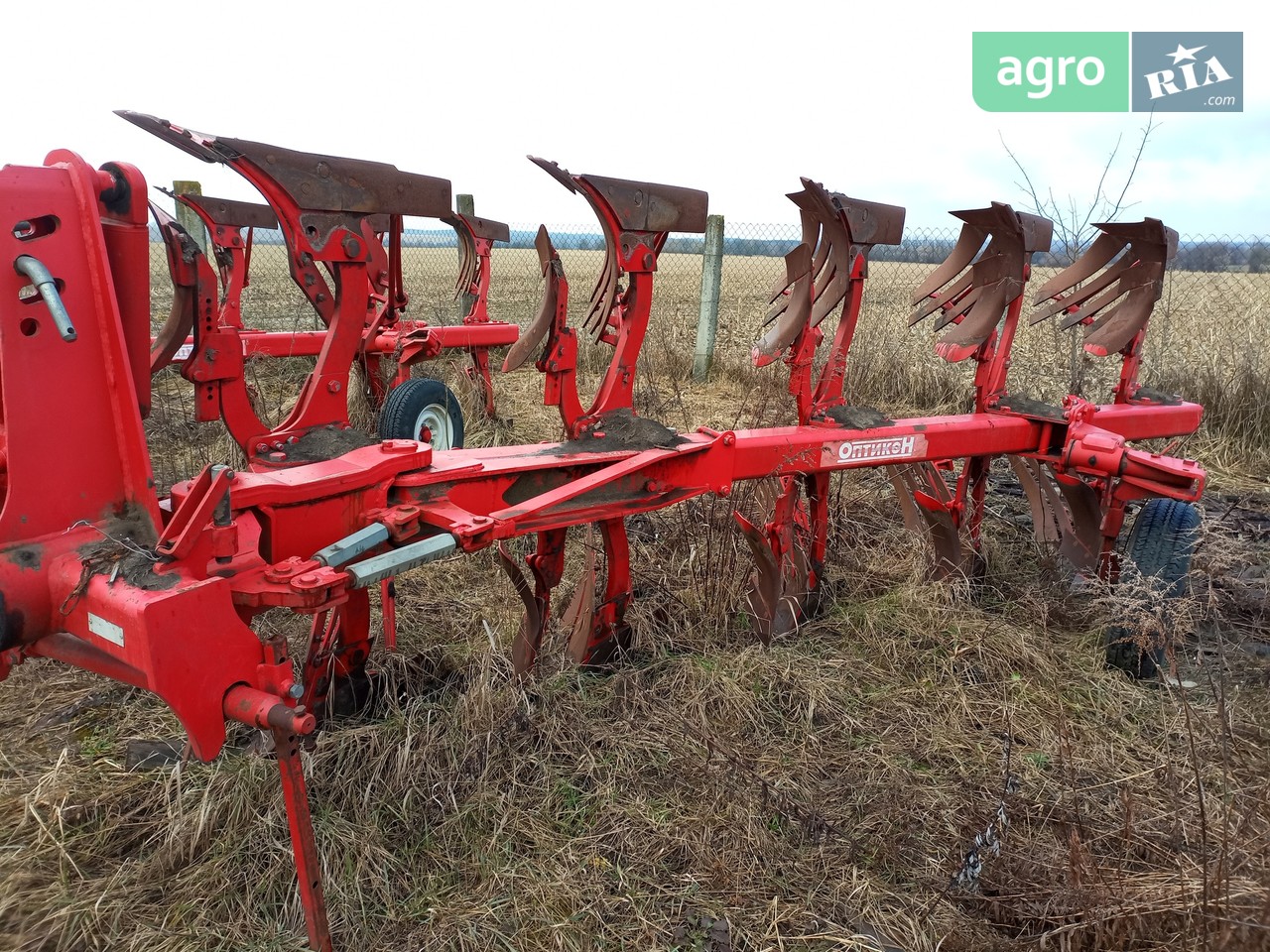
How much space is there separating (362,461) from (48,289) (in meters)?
0.90

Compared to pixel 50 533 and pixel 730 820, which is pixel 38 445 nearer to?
pixel 50 533

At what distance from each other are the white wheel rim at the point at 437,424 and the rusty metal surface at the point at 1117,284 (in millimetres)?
3707

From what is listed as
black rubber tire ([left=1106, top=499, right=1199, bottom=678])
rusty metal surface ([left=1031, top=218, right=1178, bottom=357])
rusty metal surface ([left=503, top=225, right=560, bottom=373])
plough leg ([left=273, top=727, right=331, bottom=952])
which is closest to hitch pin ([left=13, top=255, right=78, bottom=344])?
plough leg ([left=273, top=727, right=331, bottom=952])

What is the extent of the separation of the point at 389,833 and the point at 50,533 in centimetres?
128

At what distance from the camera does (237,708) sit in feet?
5.97

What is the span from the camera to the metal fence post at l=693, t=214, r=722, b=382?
849 centimetres

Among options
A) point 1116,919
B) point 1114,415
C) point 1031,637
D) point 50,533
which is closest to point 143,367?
point 50,533

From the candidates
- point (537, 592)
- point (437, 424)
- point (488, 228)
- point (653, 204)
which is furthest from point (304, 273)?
point (488, 228)

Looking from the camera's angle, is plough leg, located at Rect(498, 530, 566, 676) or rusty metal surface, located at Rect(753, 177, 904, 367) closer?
plough leg, located at Rect(498, 530, 566, 676)

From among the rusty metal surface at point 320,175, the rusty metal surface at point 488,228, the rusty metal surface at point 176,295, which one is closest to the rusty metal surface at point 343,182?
the rusty metal surface at point 320,175

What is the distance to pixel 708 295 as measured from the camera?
8.67m

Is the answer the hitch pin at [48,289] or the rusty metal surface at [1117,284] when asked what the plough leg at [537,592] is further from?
the rusty metal surface at [1117,284]

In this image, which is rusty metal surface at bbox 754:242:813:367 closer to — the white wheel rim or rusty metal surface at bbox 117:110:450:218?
rusty metal surface at bbox 117:110:450:218

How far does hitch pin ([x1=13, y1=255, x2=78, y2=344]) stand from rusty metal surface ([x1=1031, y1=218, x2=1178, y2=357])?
4005 millimetres
